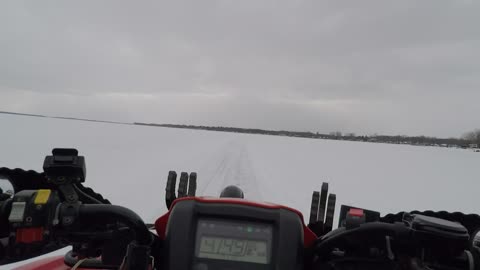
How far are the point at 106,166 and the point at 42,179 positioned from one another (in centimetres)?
1352

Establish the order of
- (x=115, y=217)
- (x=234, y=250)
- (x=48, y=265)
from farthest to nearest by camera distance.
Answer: (x=48, y=265), (x=234, y=250), (x=115, y=217)

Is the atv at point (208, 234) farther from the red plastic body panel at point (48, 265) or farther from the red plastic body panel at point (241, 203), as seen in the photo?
the red plastic body panel at point (48, 265)

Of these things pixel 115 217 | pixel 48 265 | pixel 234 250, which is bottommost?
pixel 48 265

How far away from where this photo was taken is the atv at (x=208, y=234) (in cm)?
120

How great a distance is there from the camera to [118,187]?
977 cm

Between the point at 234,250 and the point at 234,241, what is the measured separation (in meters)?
0.03

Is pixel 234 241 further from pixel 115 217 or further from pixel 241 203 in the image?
pixel 115 217

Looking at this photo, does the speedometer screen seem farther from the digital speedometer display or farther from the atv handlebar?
the atv handlebar

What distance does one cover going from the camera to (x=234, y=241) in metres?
1.41

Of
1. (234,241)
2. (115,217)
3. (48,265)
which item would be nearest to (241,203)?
(234,241)

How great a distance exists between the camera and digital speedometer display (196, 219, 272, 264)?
139 cm

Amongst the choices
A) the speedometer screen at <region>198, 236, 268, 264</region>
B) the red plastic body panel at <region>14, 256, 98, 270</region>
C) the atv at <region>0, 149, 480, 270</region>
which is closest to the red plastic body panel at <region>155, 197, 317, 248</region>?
the atv at <region>0, 149, 480, 270</region>

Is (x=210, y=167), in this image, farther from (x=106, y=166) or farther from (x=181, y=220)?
(x=181, y=220)

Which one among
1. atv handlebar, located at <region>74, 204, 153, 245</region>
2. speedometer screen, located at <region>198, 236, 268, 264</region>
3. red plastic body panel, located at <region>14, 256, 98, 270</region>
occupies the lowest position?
red plastic body panel, located at <region>14, 256, 98, 270</region>
